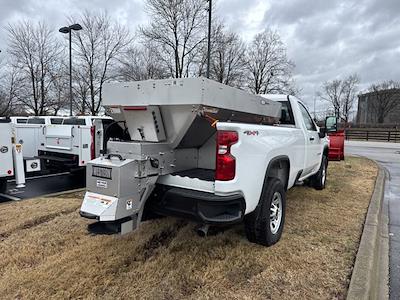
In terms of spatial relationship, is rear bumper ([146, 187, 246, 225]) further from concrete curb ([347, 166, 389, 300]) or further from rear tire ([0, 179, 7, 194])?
rear tire ([0, 179, 7, 194])

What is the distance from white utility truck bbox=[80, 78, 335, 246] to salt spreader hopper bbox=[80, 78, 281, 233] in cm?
1

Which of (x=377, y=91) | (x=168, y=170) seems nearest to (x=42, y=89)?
(x=168, y=170)

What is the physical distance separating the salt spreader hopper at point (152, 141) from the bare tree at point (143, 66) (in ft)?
68.0

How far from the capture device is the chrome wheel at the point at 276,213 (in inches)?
165

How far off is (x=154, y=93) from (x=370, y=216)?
14.2 ft

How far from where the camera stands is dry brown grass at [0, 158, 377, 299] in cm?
308

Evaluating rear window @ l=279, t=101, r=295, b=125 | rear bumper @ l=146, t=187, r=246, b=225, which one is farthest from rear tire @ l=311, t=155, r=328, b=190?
rear bumper @ l=146, t=187, r=246, b=225

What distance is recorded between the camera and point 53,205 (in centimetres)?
584

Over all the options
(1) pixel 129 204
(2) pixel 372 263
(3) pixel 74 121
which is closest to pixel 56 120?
(3) pixel 74 121

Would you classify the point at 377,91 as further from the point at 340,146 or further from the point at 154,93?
the point at 154,93

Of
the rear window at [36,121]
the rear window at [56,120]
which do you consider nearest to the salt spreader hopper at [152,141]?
the rear window at [56,120]

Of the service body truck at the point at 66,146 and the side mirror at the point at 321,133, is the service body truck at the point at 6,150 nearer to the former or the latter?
the service body truck at the point at 66,146

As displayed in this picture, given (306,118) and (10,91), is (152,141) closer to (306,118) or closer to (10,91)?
(306,118)

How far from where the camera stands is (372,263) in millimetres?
3697
